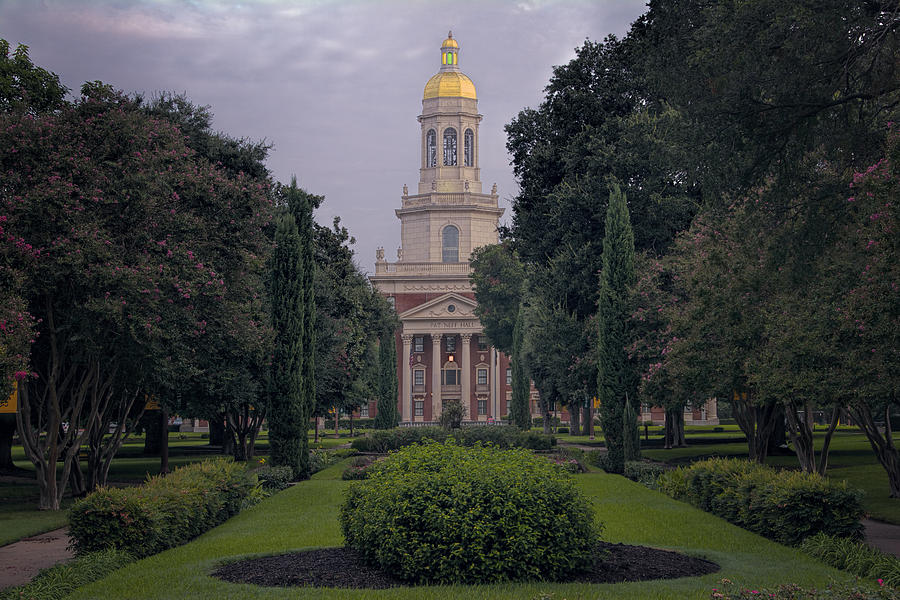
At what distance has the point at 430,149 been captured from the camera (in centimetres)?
10488

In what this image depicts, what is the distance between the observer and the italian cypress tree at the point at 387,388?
65.8m

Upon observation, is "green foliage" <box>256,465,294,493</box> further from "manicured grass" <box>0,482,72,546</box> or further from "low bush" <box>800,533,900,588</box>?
"low bush" <box>800,533,900,588</box>

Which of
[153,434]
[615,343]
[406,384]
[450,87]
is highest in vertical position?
[450,87]

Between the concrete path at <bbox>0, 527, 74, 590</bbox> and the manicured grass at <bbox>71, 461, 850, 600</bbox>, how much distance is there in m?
1.41

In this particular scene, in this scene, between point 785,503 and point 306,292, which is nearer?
point 785,503

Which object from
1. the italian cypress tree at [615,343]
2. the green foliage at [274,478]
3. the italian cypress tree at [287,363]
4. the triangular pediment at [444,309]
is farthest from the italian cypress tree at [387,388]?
the green foliage at [274,478]

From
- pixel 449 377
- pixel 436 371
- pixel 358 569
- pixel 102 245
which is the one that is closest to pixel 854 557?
pixel 358 569

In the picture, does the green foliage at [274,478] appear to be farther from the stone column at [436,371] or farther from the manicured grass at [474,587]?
the stone column at [436,371]

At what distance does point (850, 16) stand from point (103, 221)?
1469cm

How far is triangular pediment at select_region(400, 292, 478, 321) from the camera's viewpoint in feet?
316

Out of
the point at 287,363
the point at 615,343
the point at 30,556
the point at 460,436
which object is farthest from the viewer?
the point at 460,436

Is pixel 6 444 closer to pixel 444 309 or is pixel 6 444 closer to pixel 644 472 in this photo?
pixel 644 472

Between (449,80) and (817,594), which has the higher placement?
(449,80)

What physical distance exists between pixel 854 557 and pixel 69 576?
10046 millimetres
